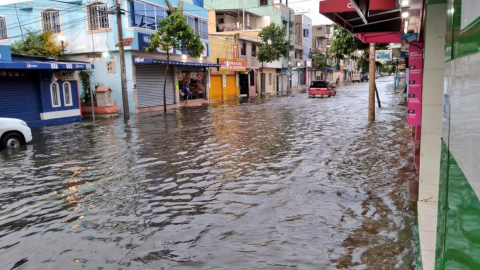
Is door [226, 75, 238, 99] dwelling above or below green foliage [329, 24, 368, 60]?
below

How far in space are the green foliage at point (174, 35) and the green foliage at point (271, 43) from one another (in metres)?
17.7

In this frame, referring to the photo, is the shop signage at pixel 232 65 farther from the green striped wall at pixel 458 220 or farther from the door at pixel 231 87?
the green striped wall at pixel 458 220

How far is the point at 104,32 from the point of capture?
81.0 ft

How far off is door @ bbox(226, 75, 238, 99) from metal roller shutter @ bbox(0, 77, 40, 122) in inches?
845

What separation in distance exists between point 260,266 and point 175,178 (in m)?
4.18

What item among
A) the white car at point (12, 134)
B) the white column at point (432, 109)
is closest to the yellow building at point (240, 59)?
the white car at point (12, 134)

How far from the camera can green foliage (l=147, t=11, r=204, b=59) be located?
2335 centimetres

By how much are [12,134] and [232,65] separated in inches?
1033

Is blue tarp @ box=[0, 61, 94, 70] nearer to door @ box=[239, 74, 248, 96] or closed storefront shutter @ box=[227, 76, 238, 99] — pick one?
closed storefront shutter @ box=[227, 76, 238, 99]

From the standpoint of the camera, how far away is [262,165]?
9.08 m

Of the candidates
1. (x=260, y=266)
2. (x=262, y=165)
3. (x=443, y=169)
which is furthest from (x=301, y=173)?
(x=443, y=169)

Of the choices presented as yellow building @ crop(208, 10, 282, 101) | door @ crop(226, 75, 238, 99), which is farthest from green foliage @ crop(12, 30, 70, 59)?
door @ crop(226, 75, 238, 99)

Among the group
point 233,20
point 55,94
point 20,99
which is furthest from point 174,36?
point 233,20

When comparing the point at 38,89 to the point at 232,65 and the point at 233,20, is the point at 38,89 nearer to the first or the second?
the point at 232,65
